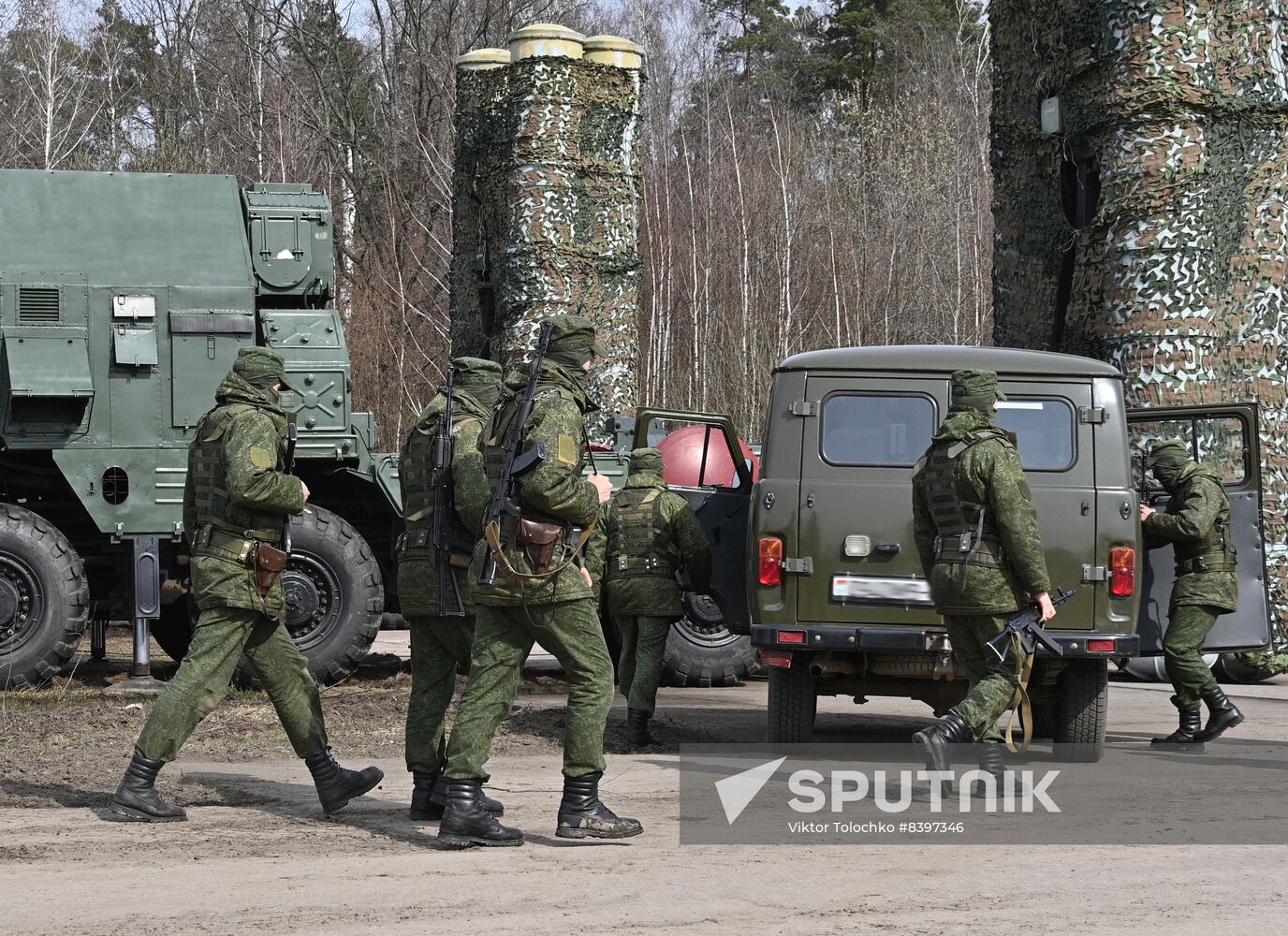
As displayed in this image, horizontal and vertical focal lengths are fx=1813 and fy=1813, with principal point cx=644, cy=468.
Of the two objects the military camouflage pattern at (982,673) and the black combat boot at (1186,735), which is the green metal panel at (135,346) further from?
the black combat boot at (1186,735)

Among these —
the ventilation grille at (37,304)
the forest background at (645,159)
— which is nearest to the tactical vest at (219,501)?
the ventilation grille at (37,304)

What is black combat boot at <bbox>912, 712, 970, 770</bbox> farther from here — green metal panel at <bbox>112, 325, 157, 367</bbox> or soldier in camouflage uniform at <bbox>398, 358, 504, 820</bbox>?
green metal panel at <bbox>112, 325, 157, 367</bbox>

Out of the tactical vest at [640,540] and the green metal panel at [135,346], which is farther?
the green metal panel at [135,346]

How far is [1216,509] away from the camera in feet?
29.5

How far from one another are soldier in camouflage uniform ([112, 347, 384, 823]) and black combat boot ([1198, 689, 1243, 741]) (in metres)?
4.46

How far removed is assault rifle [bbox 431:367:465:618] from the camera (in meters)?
6.76

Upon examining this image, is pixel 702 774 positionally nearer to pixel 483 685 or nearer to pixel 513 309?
pixel 483 685

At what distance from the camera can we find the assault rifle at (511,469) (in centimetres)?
622

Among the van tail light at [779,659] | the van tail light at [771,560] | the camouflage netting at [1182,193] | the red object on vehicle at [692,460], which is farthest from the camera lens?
the red object on vehicle at [692,460]

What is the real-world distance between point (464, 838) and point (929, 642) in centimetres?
272

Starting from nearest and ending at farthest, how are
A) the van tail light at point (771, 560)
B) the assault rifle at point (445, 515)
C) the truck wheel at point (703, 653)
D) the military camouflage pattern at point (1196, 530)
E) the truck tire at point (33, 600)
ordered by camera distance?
the assault rifle at point (445, 515) → the van tail light at point (771, 560) → the military camouflage pattern at point (1196, 530) → the truck tire at point (33, 600) → the truck wheel at point (703, 653)

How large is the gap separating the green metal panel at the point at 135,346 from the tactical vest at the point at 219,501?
446cm

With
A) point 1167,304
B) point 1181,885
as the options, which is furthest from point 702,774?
point 1167,304

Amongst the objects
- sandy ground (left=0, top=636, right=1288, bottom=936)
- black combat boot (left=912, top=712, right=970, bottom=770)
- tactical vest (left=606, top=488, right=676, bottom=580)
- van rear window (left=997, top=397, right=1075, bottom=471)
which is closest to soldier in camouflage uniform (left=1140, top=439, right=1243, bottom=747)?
van rear window (left=997, top=397, right=1075, bottom=471)
